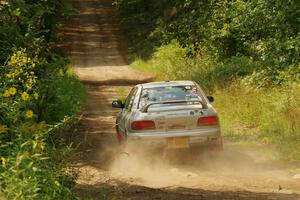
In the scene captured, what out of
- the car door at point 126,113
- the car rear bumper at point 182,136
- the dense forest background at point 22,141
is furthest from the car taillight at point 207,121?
the dense forest background at point 22,141

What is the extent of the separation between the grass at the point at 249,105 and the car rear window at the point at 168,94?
215cm

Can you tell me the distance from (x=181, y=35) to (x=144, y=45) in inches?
385

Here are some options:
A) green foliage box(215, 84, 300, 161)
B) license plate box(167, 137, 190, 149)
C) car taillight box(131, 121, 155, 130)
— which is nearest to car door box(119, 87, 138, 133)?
car taillight box(131, 121, 155, 130)

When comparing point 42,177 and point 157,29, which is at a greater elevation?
point 42,177

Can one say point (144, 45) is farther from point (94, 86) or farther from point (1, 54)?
point (1, 54)

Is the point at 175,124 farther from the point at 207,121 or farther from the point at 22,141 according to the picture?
the point at 22,141

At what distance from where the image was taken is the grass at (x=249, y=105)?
45.2 ft

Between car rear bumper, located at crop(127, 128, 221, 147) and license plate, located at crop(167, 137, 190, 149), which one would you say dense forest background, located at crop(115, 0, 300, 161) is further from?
license plate, located at crop(167, 137, 190, 149)

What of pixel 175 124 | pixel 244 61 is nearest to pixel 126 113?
pixel 175 124

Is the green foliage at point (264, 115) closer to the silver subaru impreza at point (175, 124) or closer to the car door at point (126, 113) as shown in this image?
the silver subaru impreza at point (175, 124)

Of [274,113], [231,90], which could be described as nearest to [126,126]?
[274,113]

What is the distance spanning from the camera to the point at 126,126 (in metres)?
12.1

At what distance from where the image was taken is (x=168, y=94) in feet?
40.8

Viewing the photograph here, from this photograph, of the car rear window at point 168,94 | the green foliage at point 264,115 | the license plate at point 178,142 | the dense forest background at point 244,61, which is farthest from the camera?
the dense forest background at point 244,61
